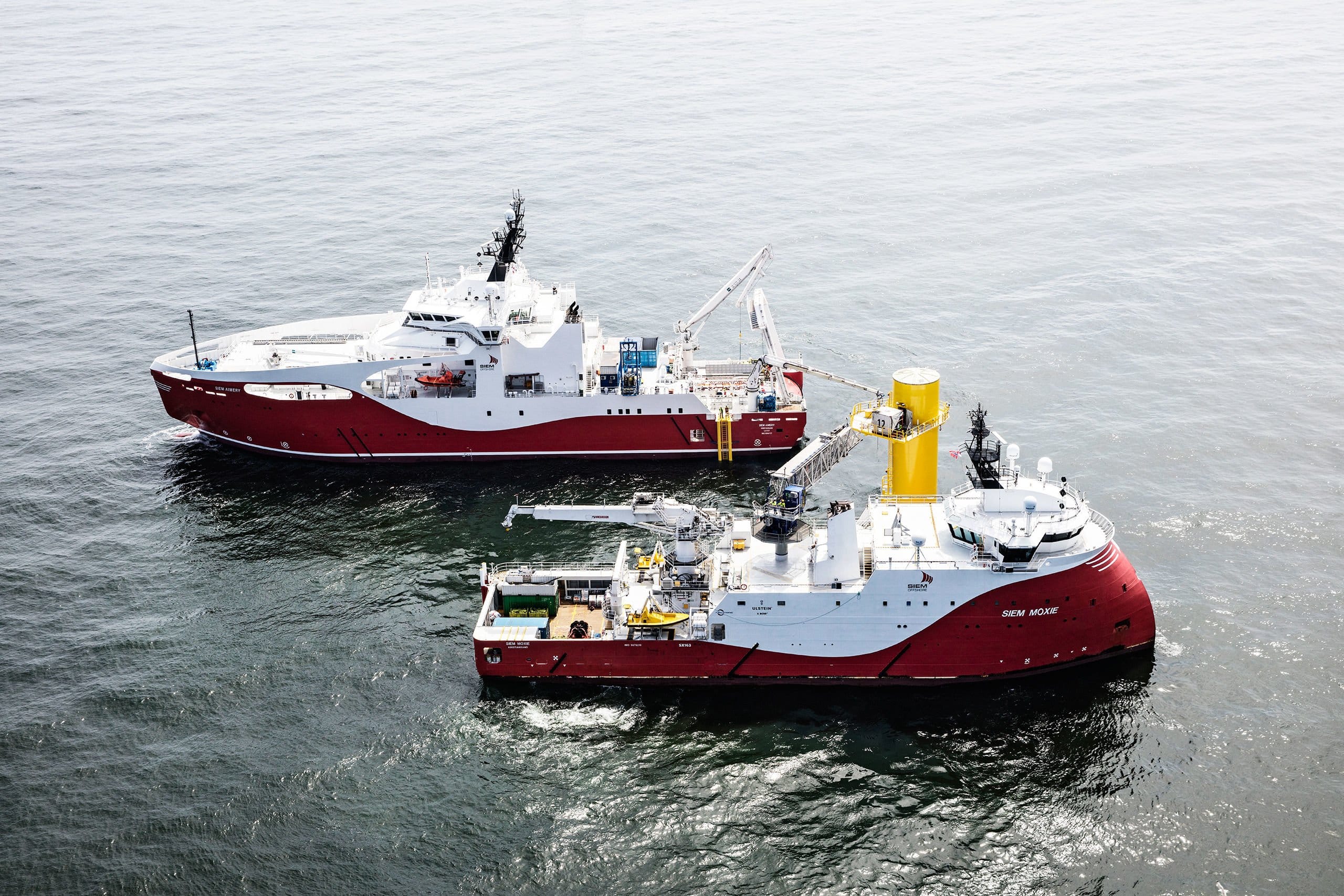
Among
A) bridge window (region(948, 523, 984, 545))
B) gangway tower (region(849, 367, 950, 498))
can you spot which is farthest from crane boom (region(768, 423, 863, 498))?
bridge window (region(948, 523, 984, 545))

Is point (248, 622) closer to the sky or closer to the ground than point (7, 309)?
closer to the ground

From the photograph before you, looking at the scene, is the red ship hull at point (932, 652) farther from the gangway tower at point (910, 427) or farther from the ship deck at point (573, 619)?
the gangway tower at point (910, 427)

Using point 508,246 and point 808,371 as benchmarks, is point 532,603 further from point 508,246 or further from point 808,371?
point 508,246

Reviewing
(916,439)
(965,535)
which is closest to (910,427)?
(916,439)

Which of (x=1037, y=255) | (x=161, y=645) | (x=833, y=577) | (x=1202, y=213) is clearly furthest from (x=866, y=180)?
(x=161, y=645)

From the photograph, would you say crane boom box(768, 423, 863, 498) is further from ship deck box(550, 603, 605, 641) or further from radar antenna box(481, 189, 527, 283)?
radar antenna box(481, 189, 527, 283)

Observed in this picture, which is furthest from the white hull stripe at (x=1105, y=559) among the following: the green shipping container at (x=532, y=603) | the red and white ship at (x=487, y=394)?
the red and white ship at (x=487, y=394)

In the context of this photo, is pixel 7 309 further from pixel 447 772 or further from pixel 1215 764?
pixel 1215 764
